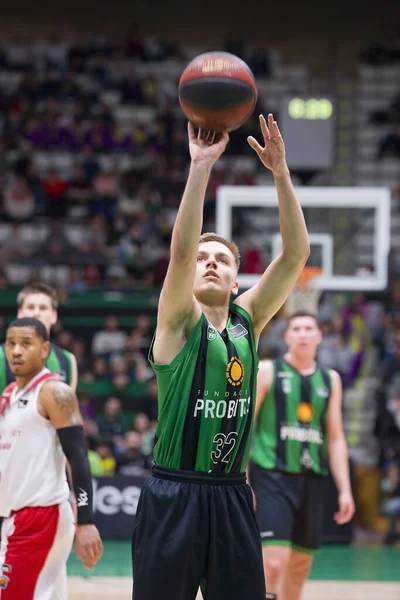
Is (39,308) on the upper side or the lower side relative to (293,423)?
upper

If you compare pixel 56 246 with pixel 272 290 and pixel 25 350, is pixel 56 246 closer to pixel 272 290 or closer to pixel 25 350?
pixel 25 350

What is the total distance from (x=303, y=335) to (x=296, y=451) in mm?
770

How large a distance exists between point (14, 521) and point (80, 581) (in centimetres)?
388

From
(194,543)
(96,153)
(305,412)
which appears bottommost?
(194,543)

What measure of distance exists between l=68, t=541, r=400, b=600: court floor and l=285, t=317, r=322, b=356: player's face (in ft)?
6.44

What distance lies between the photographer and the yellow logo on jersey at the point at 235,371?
3.85 m

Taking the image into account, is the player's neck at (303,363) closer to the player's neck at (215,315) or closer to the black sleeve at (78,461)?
the black sleeve at (78,461)

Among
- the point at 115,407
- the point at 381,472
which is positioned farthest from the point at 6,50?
the point at 381,472

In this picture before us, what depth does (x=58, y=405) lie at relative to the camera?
15.6ft

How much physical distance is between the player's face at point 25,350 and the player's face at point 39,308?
1.16 metres

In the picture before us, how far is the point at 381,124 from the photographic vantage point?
61.8ft

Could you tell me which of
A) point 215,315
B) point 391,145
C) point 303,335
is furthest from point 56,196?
point 215,315

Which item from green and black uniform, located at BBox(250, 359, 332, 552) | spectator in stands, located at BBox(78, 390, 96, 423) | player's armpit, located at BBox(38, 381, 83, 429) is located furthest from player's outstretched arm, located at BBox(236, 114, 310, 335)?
spectator in stands, located at BBox(78, 390, 96, 423)

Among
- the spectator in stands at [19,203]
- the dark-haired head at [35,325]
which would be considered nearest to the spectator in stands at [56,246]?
the spectator in stands at [19,203]
